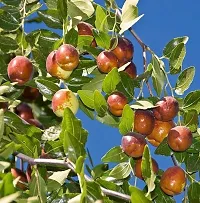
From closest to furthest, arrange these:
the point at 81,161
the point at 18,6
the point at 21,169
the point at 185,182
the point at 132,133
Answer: the point at 81,161
the point at 132,133
the point at 185,182
the point at 21,169
the point at 18,6

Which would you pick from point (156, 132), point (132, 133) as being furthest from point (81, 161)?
point (156, 132)

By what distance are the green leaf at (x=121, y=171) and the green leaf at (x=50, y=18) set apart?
0.63 m

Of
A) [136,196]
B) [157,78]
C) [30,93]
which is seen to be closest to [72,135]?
[136,196]

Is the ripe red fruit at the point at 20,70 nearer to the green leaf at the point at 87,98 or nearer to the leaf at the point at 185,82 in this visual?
the green leaf at the point at 87,98

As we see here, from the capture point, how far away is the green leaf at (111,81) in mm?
1849

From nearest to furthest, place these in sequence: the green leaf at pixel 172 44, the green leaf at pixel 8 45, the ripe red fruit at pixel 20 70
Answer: the ripe red fruit at pixel 20 70, the green leaf at pixel 172 44, the green leaf at pixel 8 45

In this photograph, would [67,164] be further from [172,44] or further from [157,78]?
[172,44]

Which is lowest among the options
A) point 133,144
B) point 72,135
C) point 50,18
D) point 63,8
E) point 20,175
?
point 20,175

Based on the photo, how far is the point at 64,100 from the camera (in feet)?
6.21

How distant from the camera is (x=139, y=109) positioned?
1890 millimetres

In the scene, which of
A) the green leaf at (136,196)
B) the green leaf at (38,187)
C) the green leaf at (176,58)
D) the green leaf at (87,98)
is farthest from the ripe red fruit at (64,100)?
the green leaf at (136,196)

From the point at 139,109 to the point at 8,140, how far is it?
43cm

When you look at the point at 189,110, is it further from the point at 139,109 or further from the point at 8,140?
the point at 8,140

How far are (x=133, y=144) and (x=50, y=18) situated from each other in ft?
2.33
